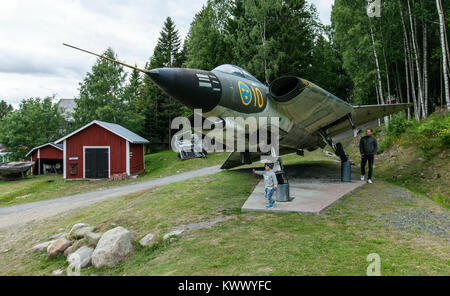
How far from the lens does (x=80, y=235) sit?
633cm

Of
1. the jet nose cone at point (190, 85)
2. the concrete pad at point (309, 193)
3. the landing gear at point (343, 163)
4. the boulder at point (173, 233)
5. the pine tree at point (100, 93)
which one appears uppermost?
the pine tree at point (100, 93)

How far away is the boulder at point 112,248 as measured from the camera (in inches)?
191

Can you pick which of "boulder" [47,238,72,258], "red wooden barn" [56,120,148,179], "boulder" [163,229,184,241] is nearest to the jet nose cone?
"boulder" [163,229,184,241]

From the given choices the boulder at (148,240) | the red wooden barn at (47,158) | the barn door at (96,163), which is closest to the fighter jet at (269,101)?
the boulder at (148,240)

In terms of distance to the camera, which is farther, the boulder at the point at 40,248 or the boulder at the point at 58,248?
the boulder at the point at 40,248

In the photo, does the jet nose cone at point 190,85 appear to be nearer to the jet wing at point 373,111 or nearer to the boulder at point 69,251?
the boulder at point 69,251

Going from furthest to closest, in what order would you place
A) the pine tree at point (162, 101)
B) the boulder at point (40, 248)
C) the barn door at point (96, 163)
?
the pine tree at point (162, 101) < the barn door at point (96, 163) < the boulder at point (40, 248)

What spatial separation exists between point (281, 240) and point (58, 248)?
196 inches

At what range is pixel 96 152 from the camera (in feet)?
69.9

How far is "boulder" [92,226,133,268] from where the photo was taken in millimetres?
4848

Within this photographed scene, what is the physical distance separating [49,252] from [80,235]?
67cm

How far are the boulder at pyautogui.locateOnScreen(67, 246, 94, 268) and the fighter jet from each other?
11.8ft

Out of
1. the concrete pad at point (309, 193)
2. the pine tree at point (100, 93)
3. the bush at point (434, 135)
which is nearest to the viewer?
the concrete pad at point (309, 193)
